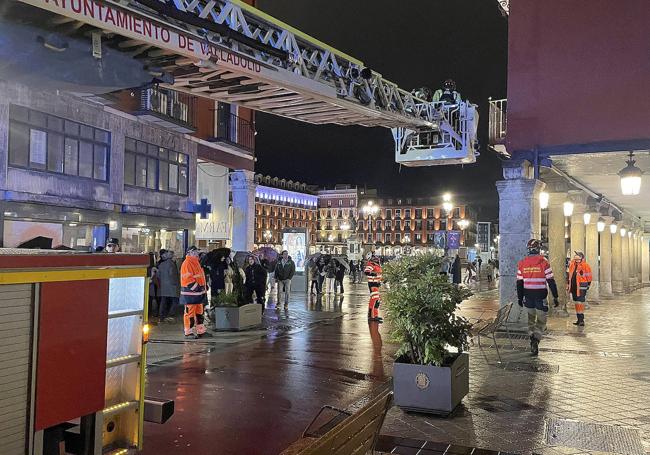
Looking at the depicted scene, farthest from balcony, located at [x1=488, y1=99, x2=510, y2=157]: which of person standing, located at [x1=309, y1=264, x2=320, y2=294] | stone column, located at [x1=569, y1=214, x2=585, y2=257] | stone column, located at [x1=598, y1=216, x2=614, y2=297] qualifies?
stone column, located at [x1=598, y1=216, x2=614, y2=297]

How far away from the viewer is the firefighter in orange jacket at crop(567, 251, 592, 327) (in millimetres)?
13961

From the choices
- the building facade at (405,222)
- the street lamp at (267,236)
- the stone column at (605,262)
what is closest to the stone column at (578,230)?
the stone column at (605,262)

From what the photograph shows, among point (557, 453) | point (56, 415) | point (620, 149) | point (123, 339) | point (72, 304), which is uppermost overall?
point (620, 149)

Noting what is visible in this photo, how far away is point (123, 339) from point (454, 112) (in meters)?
11.8

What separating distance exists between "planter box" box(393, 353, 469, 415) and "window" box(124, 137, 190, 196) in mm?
12462

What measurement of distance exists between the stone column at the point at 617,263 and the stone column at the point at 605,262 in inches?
73.0

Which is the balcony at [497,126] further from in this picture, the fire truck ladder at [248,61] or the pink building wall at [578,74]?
the fire truck ladder at [248,61]

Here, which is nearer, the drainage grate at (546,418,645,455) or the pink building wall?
the drainage grate at (546,418,645,455)

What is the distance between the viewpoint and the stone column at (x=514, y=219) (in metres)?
12.1

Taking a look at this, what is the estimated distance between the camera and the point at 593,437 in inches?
226

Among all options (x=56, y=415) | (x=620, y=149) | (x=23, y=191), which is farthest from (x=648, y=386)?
(x=23, y=191)

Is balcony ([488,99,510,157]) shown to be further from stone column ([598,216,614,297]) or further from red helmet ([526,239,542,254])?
stone column ([598,216,614,297])

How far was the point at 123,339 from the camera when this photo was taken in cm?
446

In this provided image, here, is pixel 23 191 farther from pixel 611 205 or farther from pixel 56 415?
pixel 611 205
